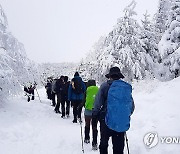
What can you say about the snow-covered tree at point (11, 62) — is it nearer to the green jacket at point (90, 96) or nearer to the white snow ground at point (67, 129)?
the white snow ground at point (67, 129)

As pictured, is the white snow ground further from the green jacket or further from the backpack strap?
the backpack strap

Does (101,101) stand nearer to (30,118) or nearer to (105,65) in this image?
(30,118)

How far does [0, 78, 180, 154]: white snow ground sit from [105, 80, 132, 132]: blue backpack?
2002 millimetres

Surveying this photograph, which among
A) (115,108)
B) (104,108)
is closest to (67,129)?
(104,108)

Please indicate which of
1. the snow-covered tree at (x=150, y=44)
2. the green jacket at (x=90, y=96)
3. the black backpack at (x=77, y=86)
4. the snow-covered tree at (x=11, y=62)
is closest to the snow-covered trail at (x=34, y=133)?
the snow-covered tree at (x=11, y=62)

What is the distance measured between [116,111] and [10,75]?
7.26 m

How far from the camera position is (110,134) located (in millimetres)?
5668

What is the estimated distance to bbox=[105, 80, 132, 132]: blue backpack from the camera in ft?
17.7

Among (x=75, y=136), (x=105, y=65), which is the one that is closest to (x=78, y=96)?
(x=75, y=136)

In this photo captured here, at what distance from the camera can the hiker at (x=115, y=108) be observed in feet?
17.8

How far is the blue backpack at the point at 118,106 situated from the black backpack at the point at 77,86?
224 inches

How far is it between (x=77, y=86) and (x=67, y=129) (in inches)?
70.5

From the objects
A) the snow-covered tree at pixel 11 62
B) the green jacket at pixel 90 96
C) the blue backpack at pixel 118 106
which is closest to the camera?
the blue backpack at pixel 118 106

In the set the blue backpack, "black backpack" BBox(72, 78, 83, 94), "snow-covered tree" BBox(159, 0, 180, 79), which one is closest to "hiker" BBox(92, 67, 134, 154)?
the blue backpack
